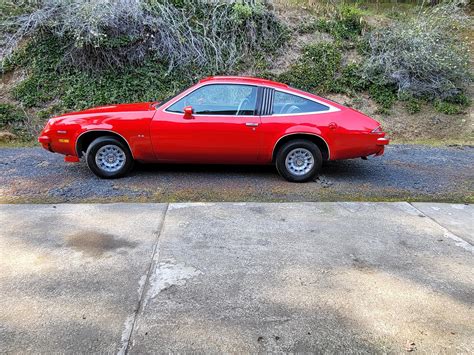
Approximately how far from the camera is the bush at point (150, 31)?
31.0 ft

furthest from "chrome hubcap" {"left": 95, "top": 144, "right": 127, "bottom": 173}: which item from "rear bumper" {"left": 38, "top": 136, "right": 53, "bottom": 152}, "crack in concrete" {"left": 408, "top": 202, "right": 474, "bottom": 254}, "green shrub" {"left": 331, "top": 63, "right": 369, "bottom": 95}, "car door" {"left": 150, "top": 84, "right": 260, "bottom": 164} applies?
"green shrub" {"left": 331, "top": 63, "right": 369, "bottom": 95}

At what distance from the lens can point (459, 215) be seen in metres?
4.90

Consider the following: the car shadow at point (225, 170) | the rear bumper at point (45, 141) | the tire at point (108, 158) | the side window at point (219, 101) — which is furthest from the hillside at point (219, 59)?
the side window at point (219, 101)

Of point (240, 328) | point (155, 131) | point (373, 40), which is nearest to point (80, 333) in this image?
point (240, 328)

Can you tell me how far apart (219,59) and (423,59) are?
5.26 metres

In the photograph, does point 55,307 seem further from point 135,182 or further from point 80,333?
A: point 135,182

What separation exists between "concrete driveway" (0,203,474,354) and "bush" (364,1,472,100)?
6.05 meters

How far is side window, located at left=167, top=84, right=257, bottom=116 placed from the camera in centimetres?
567

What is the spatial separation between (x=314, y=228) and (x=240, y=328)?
1897mm

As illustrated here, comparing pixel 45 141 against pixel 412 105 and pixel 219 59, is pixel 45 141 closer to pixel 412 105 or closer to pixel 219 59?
pixel 219 59

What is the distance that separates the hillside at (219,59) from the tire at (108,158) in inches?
135

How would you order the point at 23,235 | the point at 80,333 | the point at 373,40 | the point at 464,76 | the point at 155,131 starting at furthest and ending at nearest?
1. the point at 373,40
2. the point at 464,76
3. the point at 155,131
4. the point at 23,235
5. the point at 80,333

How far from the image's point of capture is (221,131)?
561 cm

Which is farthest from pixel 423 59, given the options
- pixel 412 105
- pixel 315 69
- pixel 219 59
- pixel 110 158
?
pixel 110 158
